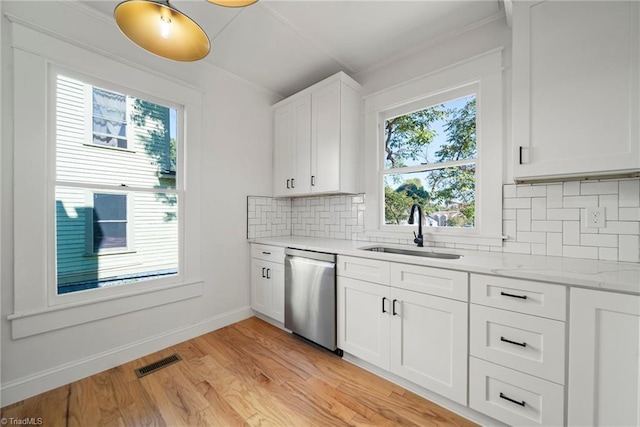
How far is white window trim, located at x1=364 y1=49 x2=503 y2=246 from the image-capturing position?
186 cm

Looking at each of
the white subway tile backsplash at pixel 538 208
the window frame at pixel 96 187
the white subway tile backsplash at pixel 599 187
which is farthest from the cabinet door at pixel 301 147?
the white subway tile backsplash at pixel 599 187

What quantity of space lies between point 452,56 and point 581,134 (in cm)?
A: 123

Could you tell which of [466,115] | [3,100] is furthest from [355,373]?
[3,100]

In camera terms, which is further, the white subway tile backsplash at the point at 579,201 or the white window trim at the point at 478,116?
the white window trim at the point at 478,116

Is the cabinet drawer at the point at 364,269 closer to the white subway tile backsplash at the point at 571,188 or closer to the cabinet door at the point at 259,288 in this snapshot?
the cabinet door at the point at 259,288

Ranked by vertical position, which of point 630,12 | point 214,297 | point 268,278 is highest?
point 630,12

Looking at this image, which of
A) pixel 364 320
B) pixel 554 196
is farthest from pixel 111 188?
pixel 554 196

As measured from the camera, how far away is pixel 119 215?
2055mm

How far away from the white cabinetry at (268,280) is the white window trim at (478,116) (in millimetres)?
1072

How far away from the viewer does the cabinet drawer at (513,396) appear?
1188 mm

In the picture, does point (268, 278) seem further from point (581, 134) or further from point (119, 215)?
point (581, 134)

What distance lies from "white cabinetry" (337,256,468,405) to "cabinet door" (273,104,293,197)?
4.65 feet

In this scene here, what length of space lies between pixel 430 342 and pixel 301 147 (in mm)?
2208

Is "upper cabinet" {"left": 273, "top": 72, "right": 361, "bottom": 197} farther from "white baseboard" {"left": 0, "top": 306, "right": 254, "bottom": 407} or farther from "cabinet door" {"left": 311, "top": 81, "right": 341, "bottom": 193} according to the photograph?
"white baseboard" {"left": 0, "top": 306, "right": 254, "bottom": 407}
